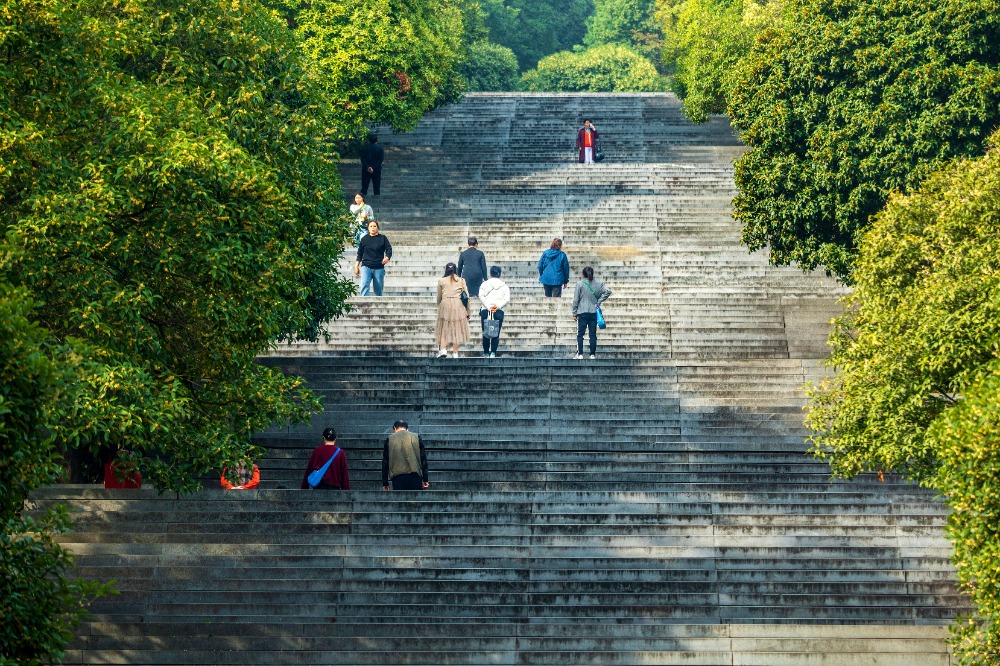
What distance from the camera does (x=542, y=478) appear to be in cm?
2325

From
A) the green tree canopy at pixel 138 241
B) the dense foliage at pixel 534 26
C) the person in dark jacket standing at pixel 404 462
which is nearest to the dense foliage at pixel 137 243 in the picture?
the green tree canopy at pixel 138 241

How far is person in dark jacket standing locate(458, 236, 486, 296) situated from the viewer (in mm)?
28969

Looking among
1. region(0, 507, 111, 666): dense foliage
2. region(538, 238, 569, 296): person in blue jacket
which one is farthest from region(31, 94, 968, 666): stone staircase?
region(0, 507, 111, 666): dense foliage

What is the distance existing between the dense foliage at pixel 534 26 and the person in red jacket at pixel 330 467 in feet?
148

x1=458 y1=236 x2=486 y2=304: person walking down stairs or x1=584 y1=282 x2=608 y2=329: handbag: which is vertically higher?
x1=458 y1=236 x2=486 y2=304: person walking down stairs

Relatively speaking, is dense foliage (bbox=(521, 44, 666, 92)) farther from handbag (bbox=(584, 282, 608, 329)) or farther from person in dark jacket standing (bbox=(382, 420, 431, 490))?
person in dark jacket standing (bbox=(382, 420, 431, 490))

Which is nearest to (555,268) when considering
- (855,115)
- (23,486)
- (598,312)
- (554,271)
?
(554,271)

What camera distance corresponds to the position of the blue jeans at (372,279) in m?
30.3

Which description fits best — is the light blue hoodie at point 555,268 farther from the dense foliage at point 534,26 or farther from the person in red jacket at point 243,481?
the dense foliage at point 534,26

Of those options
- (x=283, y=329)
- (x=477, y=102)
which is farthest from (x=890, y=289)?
(x=477, y=102)

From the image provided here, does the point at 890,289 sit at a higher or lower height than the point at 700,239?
lower

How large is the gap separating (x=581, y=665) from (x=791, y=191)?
12.7m

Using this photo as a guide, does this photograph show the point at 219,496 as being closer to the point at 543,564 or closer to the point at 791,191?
the point at 543,564

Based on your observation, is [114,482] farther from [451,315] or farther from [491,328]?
[491,328]
